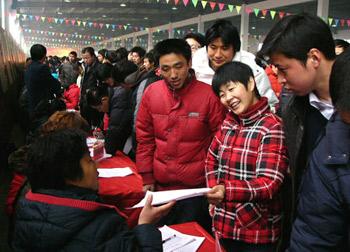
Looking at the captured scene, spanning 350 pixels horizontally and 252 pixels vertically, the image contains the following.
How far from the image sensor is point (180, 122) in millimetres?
2117

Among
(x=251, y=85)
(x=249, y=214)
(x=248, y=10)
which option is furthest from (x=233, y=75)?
(x=248, y=10)

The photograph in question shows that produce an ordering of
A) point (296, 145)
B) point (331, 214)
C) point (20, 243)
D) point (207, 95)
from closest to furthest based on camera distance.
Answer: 1. point (331, 214)
2. point (20, 243)
3. point (296, 145)
4. point (207, 95)

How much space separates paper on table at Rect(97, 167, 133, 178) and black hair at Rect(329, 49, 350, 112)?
1.72 meters

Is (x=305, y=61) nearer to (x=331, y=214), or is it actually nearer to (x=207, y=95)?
(x=331, y=214)

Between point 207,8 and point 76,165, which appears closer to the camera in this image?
point 76,165

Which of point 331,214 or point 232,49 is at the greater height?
point 232,49

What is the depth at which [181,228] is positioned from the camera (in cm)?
179

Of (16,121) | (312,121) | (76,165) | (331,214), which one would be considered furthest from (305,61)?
(16,121)

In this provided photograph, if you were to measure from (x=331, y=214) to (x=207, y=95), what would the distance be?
123cm

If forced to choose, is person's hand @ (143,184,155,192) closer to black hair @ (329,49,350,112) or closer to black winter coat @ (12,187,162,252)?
black winter coat @ (12,187,162,252)

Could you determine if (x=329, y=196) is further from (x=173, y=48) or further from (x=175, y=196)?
(x=173, y=48)

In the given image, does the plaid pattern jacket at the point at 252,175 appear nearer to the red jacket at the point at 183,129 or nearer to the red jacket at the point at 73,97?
the red jacket at the point at 183,129

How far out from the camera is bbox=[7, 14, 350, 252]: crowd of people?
103cm

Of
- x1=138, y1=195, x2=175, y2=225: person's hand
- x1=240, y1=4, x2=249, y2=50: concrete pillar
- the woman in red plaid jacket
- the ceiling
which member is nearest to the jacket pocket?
the woman in red plaid jacket
